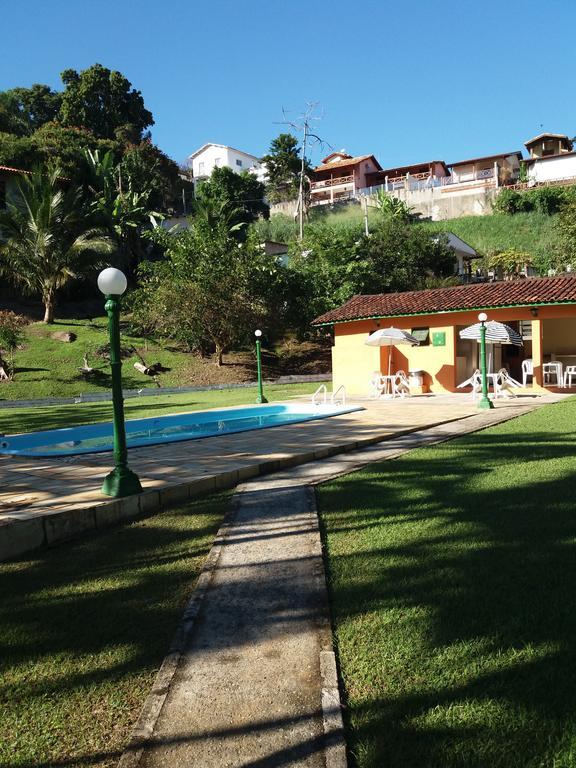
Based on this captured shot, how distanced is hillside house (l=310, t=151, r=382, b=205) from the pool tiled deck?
54.9 m

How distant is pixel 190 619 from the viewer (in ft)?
10.8

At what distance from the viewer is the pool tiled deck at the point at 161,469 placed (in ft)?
16.7

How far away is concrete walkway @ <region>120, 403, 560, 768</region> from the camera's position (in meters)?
2.18

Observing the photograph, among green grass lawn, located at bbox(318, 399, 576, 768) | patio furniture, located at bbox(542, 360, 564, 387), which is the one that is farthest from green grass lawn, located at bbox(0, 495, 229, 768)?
patio furniture, located at bbox(542, 360, 564, 387)

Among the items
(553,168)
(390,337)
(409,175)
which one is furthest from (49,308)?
(553,168)

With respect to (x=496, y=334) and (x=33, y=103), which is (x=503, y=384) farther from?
(x=33, y=103)

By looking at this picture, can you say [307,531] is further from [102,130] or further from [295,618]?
[102,130]

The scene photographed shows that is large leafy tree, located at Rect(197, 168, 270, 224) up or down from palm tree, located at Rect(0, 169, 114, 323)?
up

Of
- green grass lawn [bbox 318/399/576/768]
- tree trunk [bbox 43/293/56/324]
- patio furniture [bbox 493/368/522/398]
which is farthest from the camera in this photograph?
tree trunk [bbox 43/293/56/324]

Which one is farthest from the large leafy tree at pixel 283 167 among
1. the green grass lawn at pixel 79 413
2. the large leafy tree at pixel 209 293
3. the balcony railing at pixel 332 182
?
the green grass lawn at pixel 79 413

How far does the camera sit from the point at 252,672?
8.98ft

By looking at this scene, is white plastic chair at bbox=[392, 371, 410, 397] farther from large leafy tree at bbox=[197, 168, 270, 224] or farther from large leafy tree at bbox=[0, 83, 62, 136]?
large leafy tree at bbox=[0, 83, 62, 136]

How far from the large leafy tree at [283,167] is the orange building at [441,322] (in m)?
37.8

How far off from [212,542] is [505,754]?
9.75 ft
